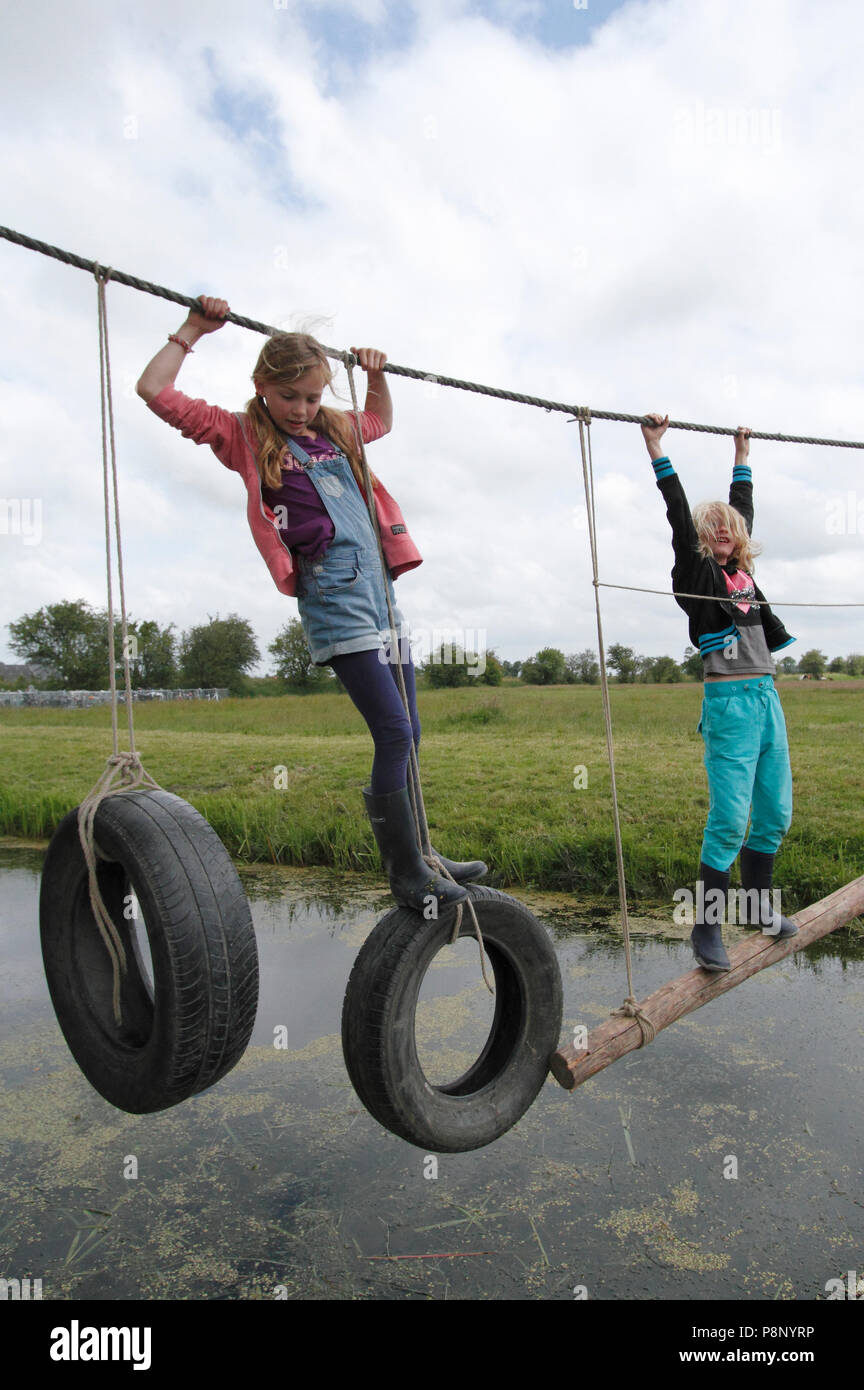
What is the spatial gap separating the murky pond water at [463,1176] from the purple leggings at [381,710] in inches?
65.0

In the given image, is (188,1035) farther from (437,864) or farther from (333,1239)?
(333,1239)

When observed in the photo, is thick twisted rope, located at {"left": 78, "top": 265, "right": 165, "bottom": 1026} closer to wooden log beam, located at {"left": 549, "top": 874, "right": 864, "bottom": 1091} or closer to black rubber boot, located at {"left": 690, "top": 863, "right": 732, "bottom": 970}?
wooden log beam, located at {"left": 549, "top": 874, "right": 864, "bottom": 1091}

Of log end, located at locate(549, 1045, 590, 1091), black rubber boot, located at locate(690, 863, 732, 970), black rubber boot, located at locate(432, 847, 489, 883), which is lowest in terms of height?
log end, located at locate(549, 1045, 590, 1091)

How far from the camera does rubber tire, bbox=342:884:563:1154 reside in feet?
6.72

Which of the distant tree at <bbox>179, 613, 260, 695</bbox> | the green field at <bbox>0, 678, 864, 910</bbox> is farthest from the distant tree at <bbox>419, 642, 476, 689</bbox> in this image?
the distant tree at <bbox>179, 613, 260, 695</bbox>

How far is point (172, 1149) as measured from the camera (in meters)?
3.43

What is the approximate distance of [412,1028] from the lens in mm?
2098

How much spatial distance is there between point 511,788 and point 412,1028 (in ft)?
21.2

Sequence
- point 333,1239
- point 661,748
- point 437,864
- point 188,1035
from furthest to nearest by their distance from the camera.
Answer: point 661,748
point 333,1239
point 437,864
point 188,1035

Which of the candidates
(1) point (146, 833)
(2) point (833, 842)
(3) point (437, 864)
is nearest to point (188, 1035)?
(1) point (146, 833)

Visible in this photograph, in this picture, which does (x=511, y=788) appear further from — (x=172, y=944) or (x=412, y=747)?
(x=172, y=944)

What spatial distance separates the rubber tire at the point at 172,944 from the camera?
1.90m

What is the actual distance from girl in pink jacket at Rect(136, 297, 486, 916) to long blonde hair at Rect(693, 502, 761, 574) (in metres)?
1.44
